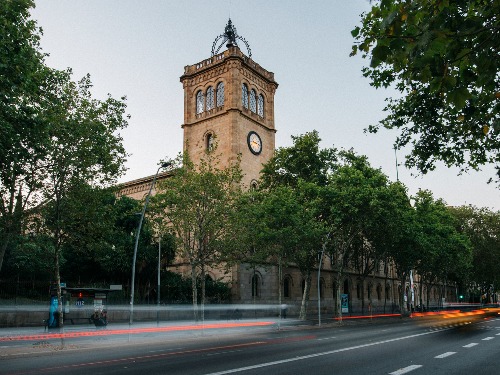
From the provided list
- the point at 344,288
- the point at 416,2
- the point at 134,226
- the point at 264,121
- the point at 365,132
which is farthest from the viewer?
the point at 344,288

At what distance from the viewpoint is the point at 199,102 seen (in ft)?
161

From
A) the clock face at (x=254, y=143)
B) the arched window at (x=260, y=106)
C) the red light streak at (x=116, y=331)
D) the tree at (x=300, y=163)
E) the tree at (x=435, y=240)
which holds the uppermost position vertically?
the arched window at (x=260, y=106)

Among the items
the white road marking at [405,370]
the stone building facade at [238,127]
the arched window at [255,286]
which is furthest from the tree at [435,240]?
the white road marking at [405,370]

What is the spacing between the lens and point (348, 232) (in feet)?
126

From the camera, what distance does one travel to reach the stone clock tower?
45031 mm

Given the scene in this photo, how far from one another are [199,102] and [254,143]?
738 cm

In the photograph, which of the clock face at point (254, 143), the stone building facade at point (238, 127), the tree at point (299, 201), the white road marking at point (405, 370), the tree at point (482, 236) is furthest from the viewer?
the tree at point (482, 236)

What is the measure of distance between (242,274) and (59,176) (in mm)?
24535

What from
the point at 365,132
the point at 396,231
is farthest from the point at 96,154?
the point at 396,231

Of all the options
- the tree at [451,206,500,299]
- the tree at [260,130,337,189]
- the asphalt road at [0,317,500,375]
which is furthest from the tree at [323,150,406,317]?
the tree at [451,206,500,299]

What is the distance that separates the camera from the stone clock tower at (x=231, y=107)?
148 ft

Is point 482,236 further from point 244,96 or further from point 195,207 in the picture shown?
point 195,207

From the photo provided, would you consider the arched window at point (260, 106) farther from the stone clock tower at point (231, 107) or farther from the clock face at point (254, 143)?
the clock face at point (254, 143)

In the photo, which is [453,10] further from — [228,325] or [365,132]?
[228,325]
